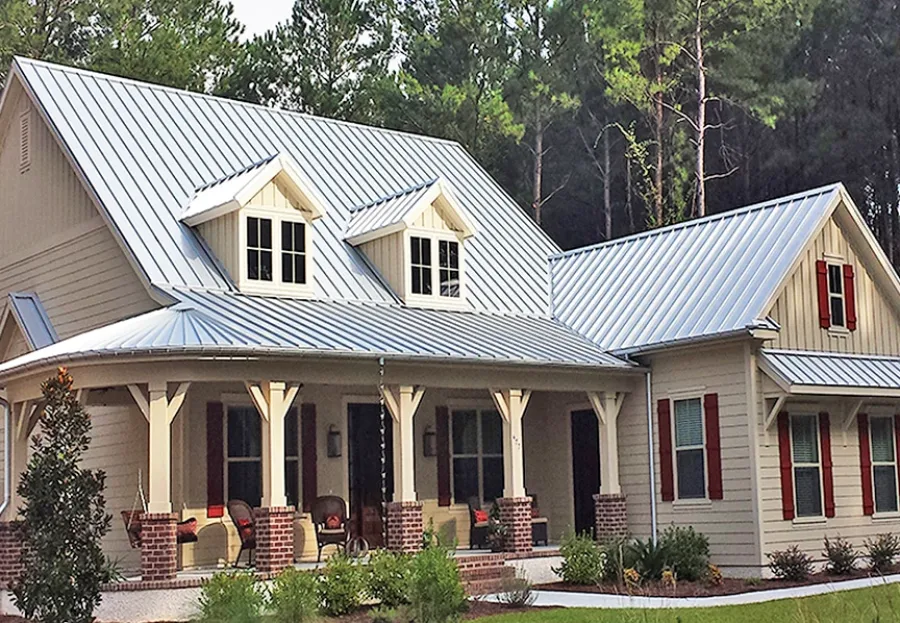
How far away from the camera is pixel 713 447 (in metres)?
18.7

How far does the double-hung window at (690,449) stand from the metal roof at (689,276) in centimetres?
111

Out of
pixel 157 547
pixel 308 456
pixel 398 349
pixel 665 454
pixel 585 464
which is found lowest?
pixel 157 547

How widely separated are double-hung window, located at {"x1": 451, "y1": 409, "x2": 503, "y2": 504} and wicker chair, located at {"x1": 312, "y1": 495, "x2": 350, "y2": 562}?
136 inches

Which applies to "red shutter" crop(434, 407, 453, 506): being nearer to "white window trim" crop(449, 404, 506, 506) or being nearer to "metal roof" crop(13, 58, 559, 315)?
"white window trim" crop(449, 404, 506, 506)

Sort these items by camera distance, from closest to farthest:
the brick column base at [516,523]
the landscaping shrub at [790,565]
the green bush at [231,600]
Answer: the green bush at [231,600], the landscaping shrub at [790,565], the brick column base at [516,523]

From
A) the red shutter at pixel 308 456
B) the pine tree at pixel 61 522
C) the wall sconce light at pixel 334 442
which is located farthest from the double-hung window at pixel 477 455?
the pine tree at pixel 61 522

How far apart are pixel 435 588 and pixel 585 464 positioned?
29.5 ft

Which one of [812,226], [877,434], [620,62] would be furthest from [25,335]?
[620,62]

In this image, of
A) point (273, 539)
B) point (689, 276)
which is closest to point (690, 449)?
point (689, 276)

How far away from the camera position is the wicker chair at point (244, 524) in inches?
651

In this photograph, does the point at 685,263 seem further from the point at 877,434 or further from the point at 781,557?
the point at 781,557

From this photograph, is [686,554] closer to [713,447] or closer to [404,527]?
[713,447]

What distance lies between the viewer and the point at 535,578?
18.3 metres

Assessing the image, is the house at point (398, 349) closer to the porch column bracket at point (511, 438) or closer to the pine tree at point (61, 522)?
the porch column bracket at point (511, 438)
